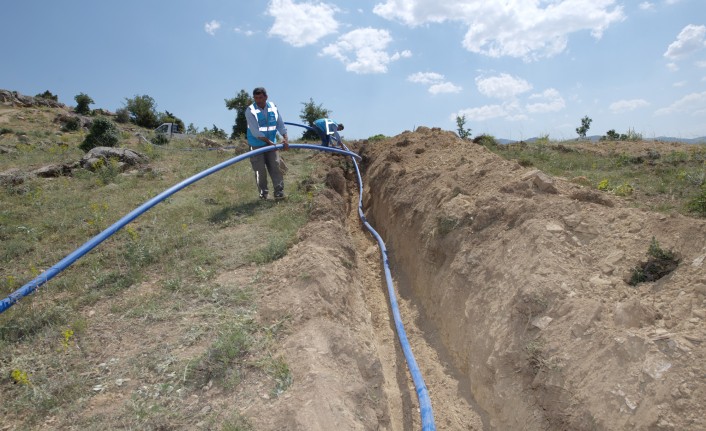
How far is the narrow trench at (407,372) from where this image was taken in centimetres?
379

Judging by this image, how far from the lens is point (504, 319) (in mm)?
3857

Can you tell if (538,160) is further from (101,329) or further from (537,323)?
(101,329)

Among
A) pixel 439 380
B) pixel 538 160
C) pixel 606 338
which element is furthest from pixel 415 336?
pixel 538 160

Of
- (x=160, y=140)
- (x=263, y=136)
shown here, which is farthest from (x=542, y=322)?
(x=160, y=140)

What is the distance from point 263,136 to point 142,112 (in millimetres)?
24064

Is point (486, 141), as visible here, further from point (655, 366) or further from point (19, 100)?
point (19, 100)

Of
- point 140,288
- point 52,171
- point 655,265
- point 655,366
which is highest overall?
point 52,171

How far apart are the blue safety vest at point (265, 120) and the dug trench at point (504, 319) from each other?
2.48 metres

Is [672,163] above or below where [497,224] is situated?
above

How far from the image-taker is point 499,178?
18.8ft

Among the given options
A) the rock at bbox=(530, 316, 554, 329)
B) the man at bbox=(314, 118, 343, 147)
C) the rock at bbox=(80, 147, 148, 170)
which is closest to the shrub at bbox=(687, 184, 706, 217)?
the rock at bbox=(530, 316, 554, 329)

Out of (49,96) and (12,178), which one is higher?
(49,96)

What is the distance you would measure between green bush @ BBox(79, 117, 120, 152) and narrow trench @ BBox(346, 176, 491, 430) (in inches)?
424

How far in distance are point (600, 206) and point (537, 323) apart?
65.9 inches
